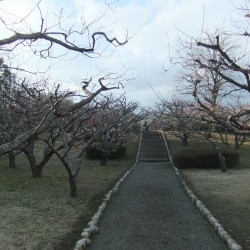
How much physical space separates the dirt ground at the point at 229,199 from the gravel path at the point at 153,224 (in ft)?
1.41

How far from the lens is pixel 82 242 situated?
7.15 m

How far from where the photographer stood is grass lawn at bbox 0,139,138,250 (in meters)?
7.72

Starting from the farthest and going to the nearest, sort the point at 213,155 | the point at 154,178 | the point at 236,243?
the point at 213,155
the point at 154,178
the point at 236,243

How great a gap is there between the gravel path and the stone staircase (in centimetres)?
1542

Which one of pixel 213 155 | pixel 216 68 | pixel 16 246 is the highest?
pixel 216 68

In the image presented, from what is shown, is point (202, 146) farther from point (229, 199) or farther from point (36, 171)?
point (229, 199)

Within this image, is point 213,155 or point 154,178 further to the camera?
point 213,155

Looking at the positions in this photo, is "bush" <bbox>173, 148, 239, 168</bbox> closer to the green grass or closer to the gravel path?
the green grass

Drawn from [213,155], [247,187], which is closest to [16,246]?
[247,187]

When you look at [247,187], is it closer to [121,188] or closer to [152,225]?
[121,188]

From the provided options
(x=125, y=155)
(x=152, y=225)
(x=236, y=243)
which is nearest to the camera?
(x=236, y=243)

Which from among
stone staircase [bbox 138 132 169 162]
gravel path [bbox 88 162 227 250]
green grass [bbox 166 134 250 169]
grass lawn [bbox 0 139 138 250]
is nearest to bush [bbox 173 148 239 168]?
green grass [bbox 166 134 250 169]

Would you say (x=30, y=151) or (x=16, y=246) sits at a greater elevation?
(x=30, y=151)

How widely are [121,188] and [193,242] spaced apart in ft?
23.9
